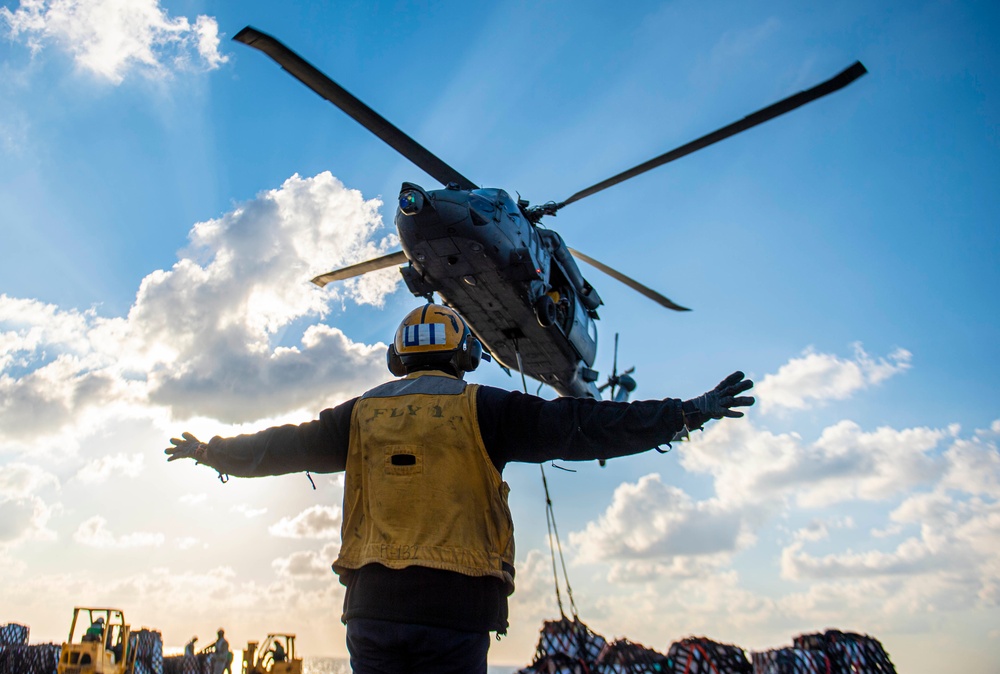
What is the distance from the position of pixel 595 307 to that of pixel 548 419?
40.2 feet

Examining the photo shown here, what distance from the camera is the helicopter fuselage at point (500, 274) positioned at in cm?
1079

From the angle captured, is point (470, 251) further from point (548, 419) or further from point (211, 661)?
point (211, 661)

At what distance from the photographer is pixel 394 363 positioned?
3.89 m

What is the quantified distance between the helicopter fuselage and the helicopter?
17 millimetres

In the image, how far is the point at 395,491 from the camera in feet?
9.98

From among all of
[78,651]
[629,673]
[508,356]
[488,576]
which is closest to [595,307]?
[508,356]

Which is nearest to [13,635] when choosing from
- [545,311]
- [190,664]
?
[190,664]

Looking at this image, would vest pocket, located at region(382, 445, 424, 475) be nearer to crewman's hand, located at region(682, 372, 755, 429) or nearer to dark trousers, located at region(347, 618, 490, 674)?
dark trousers, located at region(347, 618, 490, 674)

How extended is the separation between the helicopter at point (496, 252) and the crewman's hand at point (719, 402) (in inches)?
293

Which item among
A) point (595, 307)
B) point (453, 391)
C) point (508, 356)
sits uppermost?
point (595, 307)

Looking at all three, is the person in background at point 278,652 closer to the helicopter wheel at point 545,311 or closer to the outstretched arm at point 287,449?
the helicopter wheel at point 545,311

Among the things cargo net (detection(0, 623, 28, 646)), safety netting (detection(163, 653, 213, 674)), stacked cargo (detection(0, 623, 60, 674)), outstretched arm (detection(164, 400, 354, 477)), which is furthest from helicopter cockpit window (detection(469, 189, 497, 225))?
cargo net (detection(0, 623, 28, 646))

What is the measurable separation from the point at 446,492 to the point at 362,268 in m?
11.5

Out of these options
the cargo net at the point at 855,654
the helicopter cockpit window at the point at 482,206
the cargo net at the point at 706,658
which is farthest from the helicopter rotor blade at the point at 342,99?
the cargo net at the point at 855,654
